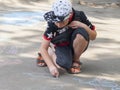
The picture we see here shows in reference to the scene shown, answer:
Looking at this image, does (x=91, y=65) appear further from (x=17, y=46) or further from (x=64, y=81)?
(x=17, y=46)

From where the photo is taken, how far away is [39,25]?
259 inches

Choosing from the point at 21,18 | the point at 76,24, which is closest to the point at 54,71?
the point at 76,24

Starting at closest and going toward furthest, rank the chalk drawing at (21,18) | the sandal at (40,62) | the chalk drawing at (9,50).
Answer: the sandal at (40,62), the chalk drawing at (9,50), the chalk drawing at (21,18)

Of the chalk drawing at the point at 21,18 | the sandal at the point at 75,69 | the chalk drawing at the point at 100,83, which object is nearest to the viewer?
the chalk drawing at the point at 100,83

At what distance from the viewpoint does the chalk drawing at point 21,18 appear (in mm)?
6742

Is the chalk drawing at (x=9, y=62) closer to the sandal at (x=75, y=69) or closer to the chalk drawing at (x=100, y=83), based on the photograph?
the sandal at (x=75, y=69)

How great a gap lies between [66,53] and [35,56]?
696 millimetres

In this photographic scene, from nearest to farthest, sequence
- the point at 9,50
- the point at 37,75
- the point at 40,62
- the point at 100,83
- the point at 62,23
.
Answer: the point at 100,83
the point at 62,23
the point at 37,75
the point at 40,62
the point at 9,50

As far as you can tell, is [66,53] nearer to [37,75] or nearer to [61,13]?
[37,75]

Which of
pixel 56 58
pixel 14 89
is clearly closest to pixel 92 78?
pixel 56 58

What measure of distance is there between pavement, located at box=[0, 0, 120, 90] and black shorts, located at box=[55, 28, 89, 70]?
11 cm

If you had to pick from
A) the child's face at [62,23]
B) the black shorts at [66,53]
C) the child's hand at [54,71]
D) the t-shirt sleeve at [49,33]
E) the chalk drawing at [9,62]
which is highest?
the child's face at [62,23]

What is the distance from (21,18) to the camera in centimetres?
717

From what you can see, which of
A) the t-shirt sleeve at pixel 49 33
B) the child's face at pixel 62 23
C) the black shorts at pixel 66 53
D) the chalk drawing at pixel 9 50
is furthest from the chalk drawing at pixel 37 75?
the chalk drawing at pixel 9 50
